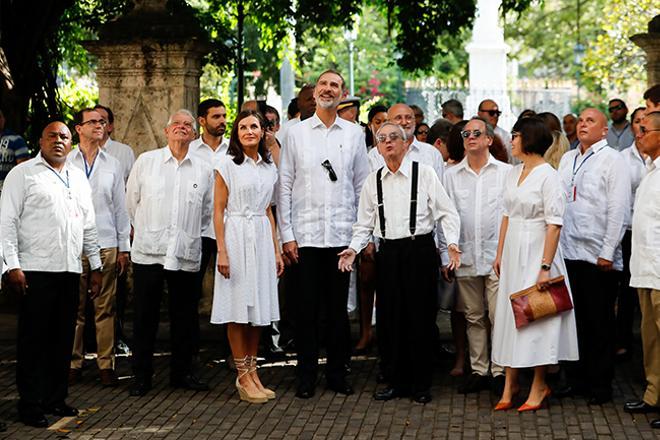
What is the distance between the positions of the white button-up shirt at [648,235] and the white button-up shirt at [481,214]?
48.8 inches

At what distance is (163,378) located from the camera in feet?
33.9

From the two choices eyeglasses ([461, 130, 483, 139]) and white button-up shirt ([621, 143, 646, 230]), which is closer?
eyeglasses ([461, 130, 483, 139])

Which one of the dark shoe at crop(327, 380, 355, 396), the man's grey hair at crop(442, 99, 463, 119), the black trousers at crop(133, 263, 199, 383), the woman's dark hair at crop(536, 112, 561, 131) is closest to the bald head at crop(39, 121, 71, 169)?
the black trousers at crop(133, 263, 199, 383)

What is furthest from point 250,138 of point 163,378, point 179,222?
point 163,378

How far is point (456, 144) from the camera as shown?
10.1 metres

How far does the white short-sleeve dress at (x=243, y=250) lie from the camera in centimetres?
946

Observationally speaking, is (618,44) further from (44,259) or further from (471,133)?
(44,259)

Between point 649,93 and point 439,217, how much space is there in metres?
2.17

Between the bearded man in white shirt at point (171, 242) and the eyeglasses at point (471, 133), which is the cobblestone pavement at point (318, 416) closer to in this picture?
the bearded man in white shirt at point (171, 242)

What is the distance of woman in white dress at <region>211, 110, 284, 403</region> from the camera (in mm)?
9453

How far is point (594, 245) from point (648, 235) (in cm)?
82

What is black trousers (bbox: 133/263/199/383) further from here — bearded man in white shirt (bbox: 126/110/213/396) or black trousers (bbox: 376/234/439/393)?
black trousers (bbox: 376/234/439/393)

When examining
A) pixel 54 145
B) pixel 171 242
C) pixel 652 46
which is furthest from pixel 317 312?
pixel 652 46

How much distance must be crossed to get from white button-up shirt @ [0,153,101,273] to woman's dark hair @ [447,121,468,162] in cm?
308
